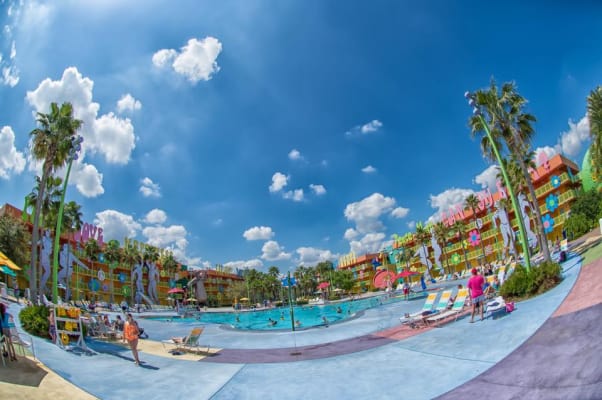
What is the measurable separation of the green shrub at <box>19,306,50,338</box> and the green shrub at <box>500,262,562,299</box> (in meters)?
17.3

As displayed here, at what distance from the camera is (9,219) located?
1268 inches

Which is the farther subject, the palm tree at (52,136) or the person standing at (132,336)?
the palm tree at (52,136)

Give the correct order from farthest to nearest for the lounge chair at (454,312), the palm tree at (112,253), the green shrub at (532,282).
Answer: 1. the palm tree at (112,253)
2. the green shrub at (532,282)
3. the lounge chair at (454,312)

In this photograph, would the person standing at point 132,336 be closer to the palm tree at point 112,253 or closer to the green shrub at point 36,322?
the green shrub at point 36,322

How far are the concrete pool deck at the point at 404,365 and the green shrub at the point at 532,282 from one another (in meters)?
0.79

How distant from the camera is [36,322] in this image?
11.2 metres

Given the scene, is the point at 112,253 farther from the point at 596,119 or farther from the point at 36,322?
the point at 596,119

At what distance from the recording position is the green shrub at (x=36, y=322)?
11078mm

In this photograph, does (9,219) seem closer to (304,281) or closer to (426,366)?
(426,366)

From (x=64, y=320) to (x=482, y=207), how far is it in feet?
215

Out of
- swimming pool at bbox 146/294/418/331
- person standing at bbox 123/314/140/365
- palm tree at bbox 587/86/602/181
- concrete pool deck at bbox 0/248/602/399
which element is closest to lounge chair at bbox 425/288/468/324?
concrete pool deck at bbox 0/248/602/399

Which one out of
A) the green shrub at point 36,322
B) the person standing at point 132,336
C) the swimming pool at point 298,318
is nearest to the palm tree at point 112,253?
the swimming pool at point 298,318

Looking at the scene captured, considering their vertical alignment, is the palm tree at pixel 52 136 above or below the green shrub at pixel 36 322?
above

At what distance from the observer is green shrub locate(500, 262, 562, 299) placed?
10.8 meters
